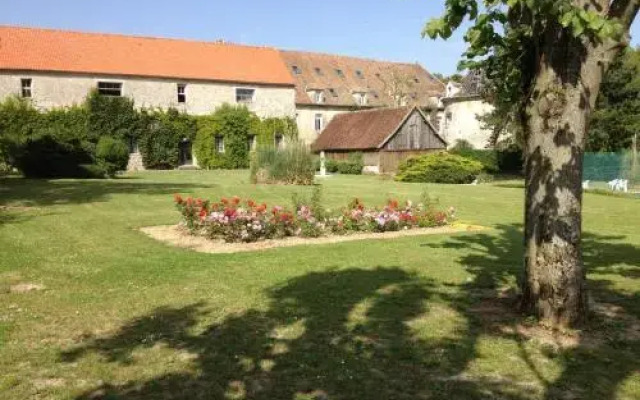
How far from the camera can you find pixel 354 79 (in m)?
59.1

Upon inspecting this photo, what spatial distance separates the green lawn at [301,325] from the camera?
4.38 meters

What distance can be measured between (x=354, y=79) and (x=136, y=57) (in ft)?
73.4

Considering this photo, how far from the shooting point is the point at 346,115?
51562mm

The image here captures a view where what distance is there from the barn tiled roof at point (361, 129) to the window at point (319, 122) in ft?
6.19

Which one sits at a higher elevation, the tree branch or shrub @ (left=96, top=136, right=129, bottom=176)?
the tree branch

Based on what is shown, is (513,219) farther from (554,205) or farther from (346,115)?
(346,115)

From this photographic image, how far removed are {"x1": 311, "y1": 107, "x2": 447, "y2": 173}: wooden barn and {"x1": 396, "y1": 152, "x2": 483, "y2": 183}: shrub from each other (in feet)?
Result: 25.6

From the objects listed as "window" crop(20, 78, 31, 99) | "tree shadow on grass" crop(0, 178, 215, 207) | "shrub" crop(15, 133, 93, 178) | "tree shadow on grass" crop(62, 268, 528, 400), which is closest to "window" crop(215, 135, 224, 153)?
"window" crop(20, 78, 31, 99)

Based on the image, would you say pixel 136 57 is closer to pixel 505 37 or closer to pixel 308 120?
pixel 308 120

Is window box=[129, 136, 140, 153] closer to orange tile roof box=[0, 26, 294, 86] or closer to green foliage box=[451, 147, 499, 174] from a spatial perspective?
orange tile roof box=[0, 26, 294, 86]

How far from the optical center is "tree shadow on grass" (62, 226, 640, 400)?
4285mm

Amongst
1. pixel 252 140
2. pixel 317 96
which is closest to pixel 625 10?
pixel 252 140

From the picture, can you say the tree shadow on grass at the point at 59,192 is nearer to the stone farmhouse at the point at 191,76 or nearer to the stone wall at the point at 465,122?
the stone farmhouse at the point at 191,76

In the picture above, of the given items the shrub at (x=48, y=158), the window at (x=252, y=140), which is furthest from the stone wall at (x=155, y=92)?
the shrub at (x=48, y=158)
